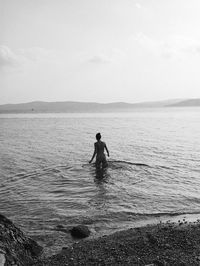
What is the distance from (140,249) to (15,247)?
3.14 meters

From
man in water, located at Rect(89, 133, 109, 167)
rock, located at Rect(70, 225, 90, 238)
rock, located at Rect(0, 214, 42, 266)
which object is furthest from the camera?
man in water, located at Rect(89, 133, 109, 167)

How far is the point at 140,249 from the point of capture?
7.27m

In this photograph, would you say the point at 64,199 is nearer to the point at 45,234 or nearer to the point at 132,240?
the point at 45,234

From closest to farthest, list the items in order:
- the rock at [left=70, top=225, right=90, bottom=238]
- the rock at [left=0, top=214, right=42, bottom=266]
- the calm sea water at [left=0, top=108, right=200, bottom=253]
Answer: the rock at [left=0, top=214, right=42, bottom=266] < the rock at [left=70, top=225, right=90, bottom=238] < the calm sea water at [left=0, top=108, right=200, bottom=253]

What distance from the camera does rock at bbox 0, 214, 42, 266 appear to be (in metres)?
6.38

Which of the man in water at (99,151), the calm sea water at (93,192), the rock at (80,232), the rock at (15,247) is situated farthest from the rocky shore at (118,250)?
the man in water at (99,151)

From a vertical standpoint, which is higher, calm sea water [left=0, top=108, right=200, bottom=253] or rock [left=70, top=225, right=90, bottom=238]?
rock [left=70, top=225, right=90, bottom=238]

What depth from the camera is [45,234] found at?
9.16 meters

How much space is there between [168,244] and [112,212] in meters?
3.81

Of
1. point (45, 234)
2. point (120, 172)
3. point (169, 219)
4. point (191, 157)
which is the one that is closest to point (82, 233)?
point (45, 234)

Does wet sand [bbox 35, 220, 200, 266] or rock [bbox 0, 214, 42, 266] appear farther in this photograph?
wet sand [bbox 35, 220, 200, 266]

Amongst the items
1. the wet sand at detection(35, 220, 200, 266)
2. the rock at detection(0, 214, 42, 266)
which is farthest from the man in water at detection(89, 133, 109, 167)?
the rock at detection(0, 214, 42, 266)

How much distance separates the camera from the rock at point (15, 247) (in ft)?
20.9

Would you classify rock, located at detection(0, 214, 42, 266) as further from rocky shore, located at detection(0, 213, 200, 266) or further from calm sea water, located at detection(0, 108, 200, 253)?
calm sea water, located at detection(0, 108, 200, 253)
